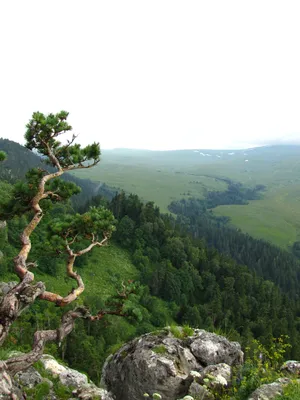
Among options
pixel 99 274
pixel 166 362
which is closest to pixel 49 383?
pixel 166 362

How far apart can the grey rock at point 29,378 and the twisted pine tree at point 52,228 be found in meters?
2.64

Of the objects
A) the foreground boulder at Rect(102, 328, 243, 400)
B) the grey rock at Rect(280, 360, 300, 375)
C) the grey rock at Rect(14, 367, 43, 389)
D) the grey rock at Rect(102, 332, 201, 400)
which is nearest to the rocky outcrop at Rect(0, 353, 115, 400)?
the grey rock at Rect(14, 367, 43, 389)

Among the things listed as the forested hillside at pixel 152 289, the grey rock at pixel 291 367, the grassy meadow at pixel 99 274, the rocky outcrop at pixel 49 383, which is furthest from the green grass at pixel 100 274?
the grey rock at pixel 291 367

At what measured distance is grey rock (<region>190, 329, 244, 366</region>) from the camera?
16.4 meters

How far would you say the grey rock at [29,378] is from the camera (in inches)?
538

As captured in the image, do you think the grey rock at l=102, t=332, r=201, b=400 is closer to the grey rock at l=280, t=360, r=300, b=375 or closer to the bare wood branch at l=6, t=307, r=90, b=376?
the bare wood branch at l=6, t=307, r=90, b=376

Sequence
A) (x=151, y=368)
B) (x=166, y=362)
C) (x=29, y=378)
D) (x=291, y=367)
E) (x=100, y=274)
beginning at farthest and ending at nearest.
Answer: (x=100, y=274)
(x=166, y=362)
(x=151, y=368)
(x=29, y=378)
(x=291, y=367)

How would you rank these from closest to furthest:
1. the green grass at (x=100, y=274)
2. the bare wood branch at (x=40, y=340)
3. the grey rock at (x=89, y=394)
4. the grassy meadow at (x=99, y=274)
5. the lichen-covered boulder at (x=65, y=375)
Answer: the bare wood branch at (x=40, y=340), the grey rock at (x=89, y=394), the lichen-covered boulder at (x=65, y=375), the grassy meadow at (x=99, y=274), the green grass at (x=100, y=274)

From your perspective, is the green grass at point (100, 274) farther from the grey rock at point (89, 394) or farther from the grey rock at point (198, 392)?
the grey rock at point (198, 392)

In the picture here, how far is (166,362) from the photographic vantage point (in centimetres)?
1515

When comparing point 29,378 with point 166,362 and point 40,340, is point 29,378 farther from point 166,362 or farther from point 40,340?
point 166,362

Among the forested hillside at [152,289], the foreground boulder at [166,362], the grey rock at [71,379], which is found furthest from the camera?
the forested hillside at [152,289]

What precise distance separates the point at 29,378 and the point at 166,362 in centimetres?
711

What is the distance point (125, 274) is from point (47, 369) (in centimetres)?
7427
